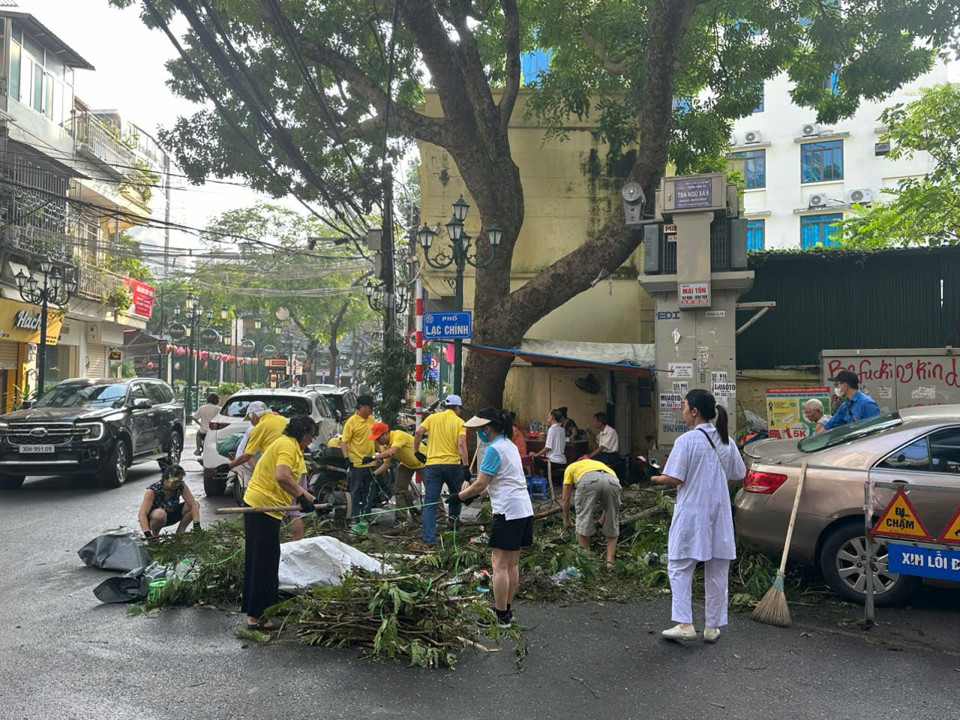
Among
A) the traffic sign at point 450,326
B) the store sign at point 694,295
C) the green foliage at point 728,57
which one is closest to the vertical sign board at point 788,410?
the store sign at point 694,295

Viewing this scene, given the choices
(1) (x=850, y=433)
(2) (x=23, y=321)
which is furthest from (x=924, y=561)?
(2) (x=23, y=321)

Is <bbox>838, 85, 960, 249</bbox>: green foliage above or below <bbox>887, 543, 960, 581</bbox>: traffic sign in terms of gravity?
above

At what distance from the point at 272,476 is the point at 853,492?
181 inches

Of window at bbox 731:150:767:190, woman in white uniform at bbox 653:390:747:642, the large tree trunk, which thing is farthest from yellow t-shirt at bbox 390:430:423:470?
window at bbox 731:150:767:190

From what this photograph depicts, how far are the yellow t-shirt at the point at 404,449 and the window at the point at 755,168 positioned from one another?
30.9 m

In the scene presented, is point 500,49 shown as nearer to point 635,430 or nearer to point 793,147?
point 635,430

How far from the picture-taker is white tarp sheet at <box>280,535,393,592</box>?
6.56 metres

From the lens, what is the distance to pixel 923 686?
504 cm

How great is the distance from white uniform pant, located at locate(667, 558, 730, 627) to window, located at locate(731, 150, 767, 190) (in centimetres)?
3417

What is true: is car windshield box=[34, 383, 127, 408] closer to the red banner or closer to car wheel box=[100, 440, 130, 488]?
car wheel box=[100, 440, 130, 488]

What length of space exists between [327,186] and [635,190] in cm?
756

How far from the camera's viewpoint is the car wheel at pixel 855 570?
6.65 m

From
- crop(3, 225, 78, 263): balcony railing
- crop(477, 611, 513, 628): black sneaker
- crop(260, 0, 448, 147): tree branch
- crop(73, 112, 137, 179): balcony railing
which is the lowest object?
crop(477, 611, 513, 628): black sneaker

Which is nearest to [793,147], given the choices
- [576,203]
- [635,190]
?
[576,203]
